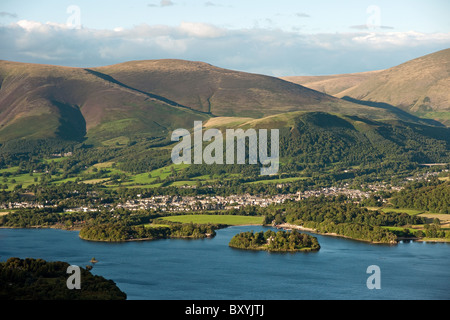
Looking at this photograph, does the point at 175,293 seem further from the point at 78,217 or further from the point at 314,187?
the point at 314,187

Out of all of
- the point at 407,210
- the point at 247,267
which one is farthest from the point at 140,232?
the point at 407,210

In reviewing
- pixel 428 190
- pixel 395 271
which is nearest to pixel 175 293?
pixel 395 271

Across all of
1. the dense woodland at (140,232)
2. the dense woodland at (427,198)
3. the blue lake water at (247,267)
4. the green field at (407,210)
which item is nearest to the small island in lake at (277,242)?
the blue lake water at (247,267)

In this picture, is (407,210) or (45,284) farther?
(407,210)

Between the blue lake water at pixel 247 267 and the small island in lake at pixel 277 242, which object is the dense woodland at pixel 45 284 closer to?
the blue lake water at pixel 247 267

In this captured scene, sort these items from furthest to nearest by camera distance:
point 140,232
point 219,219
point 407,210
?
point 407,210
point 219,219
point 140,232

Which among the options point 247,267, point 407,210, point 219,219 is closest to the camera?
point 247,267

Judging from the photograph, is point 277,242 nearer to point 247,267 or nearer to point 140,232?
point 247,267

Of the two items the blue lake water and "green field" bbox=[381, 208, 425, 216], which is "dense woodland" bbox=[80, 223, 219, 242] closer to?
the blue lake water

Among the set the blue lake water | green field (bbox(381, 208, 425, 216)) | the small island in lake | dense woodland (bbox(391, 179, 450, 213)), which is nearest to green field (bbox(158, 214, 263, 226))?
the blue lake water
